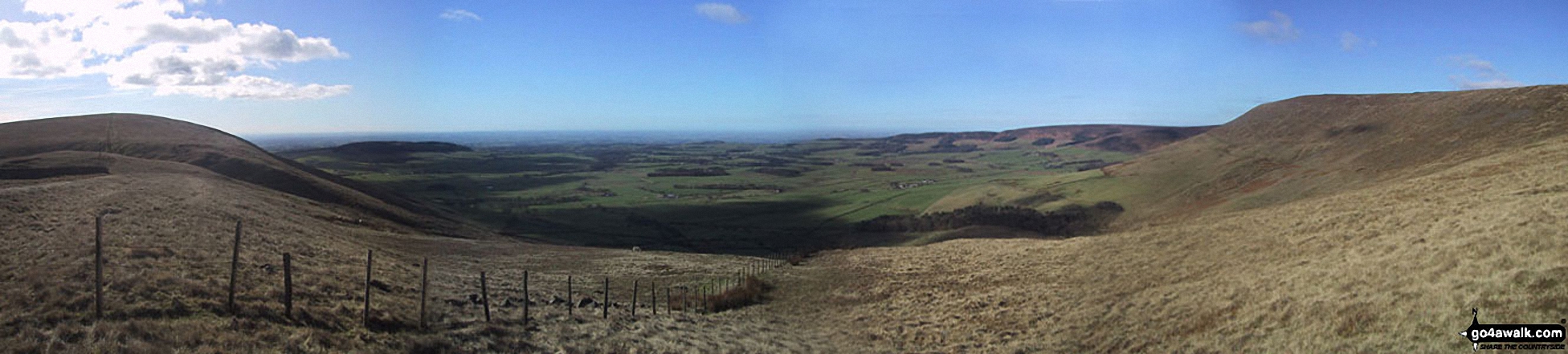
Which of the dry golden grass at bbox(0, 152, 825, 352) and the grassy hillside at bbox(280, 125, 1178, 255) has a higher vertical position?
the dry golden grass at bbox(0, 152, 825, 352)

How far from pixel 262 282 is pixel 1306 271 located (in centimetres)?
2138

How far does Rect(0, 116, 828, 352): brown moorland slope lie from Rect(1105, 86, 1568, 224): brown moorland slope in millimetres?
25554

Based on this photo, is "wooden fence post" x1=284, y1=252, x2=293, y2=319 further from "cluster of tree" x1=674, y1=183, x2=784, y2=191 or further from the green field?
"cluster of tree" x1=674, y1=183, x2=784, y2=191

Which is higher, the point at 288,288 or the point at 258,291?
the point at 288,288

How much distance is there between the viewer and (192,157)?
4144 centimetres

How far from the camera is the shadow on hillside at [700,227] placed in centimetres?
4897

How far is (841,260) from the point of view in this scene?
34875 mm

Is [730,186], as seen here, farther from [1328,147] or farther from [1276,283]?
[1276,283]

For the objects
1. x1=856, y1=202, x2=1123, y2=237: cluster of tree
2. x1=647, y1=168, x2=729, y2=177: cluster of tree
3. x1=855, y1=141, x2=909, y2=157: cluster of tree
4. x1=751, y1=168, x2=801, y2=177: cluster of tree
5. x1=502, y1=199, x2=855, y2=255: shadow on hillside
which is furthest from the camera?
x1=855, y1=141, x2=909, y2=157: cluster of tree

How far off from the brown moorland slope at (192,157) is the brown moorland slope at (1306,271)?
91.4ft

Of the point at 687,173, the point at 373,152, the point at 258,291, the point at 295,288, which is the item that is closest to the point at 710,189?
the point at 687,173

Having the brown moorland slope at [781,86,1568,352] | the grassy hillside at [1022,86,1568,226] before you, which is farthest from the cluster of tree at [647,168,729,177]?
the brown moorland slope at [781,86,1568,352]

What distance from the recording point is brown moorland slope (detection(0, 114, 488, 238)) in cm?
3672

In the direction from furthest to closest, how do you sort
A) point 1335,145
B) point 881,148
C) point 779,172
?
1. point 881,148
2. point 779,172
3. point 1335,145
